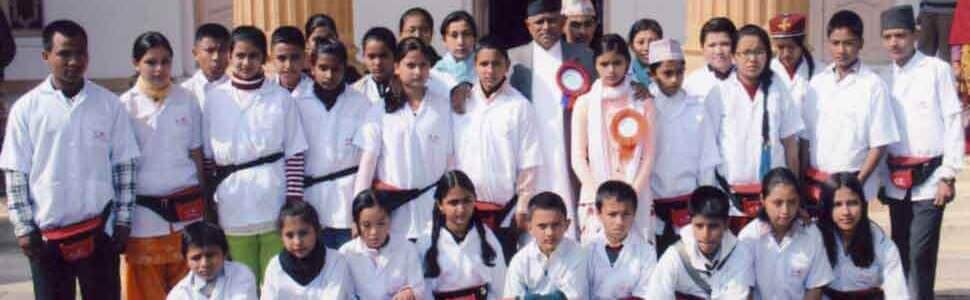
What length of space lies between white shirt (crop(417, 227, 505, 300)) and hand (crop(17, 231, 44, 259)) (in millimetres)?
1438

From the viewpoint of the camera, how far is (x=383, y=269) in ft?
19.9

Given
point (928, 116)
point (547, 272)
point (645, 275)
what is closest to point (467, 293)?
point (547, 272)

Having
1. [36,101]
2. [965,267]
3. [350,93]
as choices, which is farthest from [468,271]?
[965,267]

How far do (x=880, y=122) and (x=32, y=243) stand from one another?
131 inches

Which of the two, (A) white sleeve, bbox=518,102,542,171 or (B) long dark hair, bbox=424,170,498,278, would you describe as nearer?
(B) long dark hair, bbox=424,170,498,278

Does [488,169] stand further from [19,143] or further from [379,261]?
[19,143]

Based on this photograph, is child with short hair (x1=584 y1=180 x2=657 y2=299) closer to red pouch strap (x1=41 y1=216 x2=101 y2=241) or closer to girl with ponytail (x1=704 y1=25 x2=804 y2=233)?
girl with ponytail (x1=704 y1=25 x2=804 y2=233)

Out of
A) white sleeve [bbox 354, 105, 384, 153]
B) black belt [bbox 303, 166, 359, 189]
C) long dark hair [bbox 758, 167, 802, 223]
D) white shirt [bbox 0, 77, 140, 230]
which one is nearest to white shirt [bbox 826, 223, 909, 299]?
Answer: long dark hair [bbox 758, 167, 802, 223]

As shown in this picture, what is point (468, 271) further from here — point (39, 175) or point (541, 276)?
point (39, 175)

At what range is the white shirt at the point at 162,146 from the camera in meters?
5.99

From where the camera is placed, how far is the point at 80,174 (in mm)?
5812

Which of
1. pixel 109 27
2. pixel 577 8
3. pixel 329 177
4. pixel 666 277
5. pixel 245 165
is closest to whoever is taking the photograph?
pixel 666 277

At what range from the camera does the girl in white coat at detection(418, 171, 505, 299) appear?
616 cm

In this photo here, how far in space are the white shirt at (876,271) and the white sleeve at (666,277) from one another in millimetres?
638
